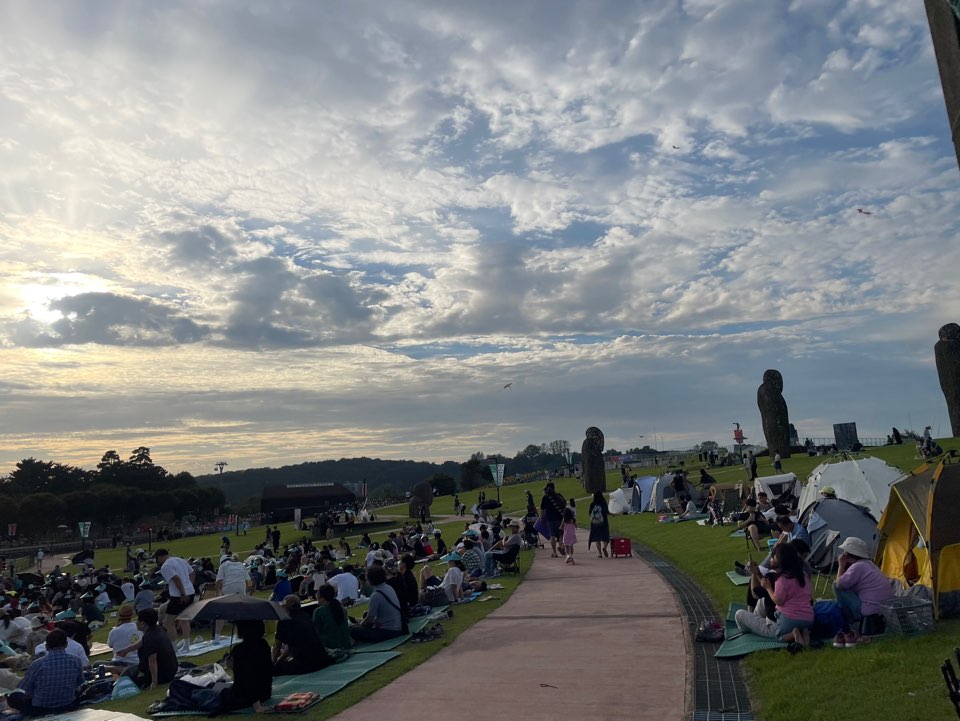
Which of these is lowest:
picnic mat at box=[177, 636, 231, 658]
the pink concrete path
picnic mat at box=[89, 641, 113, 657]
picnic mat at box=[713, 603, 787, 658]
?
picnic mat at box=[89, 641, 113, 657]

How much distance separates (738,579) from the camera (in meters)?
13.6

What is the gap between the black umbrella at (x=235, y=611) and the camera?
895cm

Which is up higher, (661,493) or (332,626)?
(661,493)

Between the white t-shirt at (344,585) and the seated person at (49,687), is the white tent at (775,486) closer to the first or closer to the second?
the white t-shirt at (344,585)

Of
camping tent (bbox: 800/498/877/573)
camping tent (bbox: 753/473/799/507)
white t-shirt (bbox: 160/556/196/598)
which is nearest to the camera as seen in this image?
camping tent (bbox: 800/498/877/573)

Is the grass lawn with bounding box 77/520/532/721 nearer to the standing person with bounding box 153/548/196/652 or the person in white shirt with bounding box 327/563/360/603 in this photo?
the person in white shirt with bounding box 327/563/360/603

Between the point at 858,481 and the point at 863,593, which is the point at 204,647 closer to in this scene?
the point at 863,593

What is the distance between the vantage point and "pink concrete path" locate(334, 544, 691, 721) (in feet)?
25.4

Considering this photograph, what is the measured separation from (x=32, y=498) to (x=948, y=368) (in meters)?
82.5

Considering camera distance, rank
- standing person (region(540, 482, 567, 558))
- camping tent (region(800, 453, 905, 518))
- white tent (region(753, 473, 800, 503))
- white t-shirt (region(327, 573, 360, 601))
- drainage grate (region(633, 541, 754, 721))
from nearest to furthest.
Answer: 1. drainage grate (region(633, 541, 754, 721))
2. white t-shirt (region(327, 573, 360, 601))
3. camping tent (region(800, 453, 905, 518))
4. standing person (region(540, 482, 567, 558))
5. white tent (region(753, 473, 800, 503))

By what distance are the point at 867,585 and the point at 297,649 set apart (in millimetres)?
7562

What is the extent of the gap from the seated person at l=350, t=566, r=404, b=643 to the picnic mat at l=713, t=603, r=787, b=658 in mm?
5072

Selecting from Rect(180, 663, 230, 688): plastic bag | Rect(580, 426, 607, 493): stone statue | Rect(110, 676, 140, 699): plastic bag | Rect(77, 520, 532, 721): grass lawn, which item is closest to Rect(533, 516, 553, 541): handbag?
Rect(77, 520, 532, 721): grass lawn

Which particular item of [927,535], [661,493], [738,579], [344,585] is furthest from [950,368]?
[344,585]
